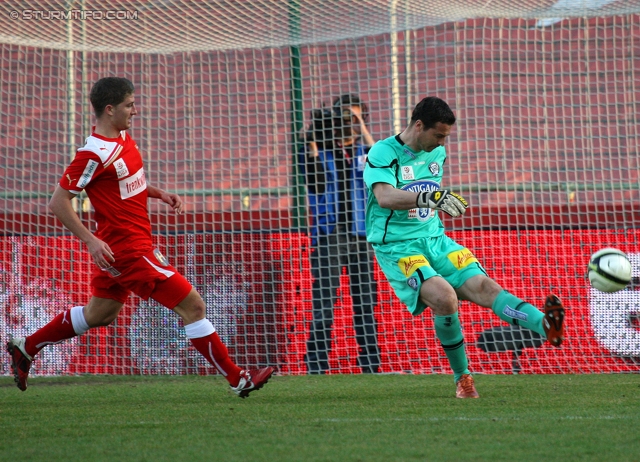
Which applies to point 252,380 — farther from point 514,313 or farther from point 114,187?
point 514,313

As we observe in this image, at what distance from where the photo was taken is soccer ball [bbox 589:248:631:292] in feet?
16.8

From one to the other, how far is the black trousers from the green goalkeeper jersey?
2.33m

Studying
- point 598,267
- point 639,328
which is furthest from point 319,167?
point 598,267

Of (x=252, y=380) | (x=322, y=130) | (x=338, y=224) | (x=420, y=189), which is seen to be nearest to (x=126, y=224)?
(x=252, y=380)

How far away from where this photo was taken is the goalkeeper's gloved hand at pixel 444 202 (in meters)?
4.93

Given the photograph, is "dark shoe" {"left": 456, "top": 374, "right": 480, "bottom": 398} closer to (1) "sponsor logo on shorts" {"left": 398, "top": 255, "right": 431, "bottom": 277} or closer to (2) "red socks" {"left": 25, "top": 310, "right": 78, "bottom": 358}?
(1) "sponsor logo on shorts" {"left": 398, "top": 255, "right": 431, "bottom": 277}

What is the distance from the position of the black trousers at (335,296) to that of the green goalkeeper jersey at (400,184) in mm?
2331

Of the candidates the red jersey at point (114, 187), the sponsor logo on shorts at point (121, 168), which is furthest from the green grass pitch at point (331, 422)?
the sponsor logo on shorts at point (121, 168)

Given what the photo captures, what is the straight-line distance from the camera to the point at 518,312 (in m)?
5.15

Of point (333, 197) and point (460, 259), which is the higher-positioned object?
point (333, 197)

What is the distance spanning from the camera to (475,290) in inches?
213

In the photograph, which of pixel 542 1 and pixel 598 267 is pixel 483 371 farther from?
pixel 542 1

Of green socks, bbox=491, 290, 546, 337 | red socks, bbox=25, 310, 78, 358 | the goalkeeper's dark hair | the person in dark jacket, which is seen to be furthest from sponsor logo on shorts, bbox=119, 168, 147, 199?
the goalkeeper's dark hair

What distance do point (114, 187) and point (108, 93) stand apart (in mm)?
538
